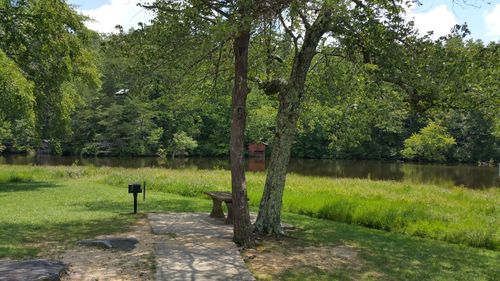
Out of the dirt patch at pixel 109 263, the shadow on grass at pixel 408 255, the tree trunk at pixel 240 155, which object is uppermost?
the tree trunk at pixel 240 155

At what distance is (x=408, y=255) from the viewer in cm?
829

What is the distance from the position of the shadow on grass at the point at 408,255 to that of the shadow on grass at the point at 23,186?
10.8 meters

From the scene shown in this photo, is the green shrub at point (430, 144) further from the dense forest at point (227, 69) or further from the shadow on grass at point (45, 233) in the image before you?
the shadow on grass at point (45, 233)

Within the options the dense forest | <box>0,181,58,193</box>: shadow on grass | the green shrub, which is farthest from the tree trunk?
the green shrub

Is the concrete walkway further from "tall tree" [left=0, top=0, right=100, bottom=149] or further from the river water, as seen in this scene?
the river water

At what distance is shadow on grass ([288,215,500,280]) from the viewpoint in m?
7.14

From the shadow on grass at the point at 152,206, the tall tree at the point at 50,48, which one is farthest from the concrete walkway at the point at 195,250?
the tall tree at the point at 50,48

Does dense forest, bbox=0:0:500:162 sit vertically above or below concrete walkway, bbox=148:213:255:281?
above

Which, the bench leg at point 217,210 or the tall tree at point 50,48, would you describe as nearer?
the bench leg at point 217,210

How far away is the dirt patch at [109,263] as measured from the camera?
20.3 feet

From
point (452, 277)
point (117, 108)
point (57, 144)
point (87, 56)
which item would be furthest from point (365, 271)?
point (117, 108)

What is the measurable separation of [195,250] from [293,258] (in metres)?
1.56

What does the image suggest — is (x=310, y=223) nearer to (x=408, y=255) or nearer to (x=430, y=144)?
(x=408, y=255)

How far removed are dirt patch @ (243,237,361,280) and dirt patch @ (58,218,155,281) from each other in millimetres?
1510
